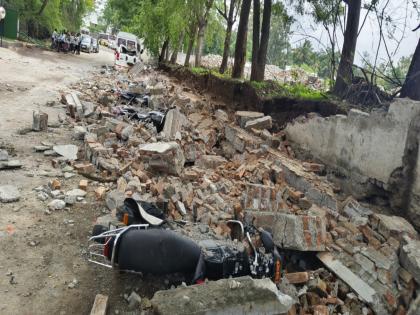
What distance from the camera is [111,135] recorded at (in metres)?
7.39

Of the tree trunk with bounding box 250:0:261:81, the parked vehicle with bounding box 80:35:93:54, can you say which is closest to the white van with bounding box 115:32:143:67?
the parked vehicle with bounding box 80:35:93:54

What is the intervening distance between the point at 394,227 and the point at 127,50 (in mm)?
23129

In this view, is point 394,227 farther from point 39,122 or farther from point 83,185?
point 39,122

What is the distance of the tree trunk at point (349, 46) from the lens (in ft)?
29.0

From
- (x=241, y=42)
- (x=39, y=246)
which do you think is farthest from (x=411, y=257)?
(x=241, y=42)

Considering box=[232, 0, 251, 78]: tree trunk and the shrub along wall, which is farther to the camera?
box=[232, 0, 251, 78]: tree trunk

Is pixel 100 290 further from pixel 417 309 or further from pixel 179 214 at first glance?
pixel 417 309

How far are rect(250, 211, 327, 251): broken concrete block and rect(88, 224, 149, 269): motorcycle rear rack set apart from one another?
163cm

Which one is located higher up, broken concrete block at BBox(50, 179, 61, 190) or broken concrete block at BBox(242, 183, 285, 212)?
broken concrete block at BBox(242, 183, 285, 212)

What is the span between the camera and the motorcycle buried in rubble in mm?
3449

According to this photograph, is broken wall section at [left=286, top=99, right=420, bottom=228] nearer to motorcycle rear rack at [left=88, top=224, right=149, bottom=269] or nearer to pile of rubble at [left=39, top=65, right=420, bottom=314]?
pile of rubble at [left=39, top=65, right=420, bottom=314]

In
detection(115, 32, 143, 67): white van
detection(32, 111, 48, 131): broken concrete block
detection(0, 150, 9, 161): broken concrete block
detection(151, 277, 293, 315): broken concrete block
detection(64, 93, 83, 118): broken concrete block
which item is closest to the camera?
detection(151, 277, 293, 315): broken concrete block

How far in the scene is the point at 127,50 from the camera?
82.1ft

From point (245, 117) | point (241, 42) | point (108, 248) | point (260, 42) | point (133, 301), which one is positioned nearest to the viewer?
point (133, 301)
